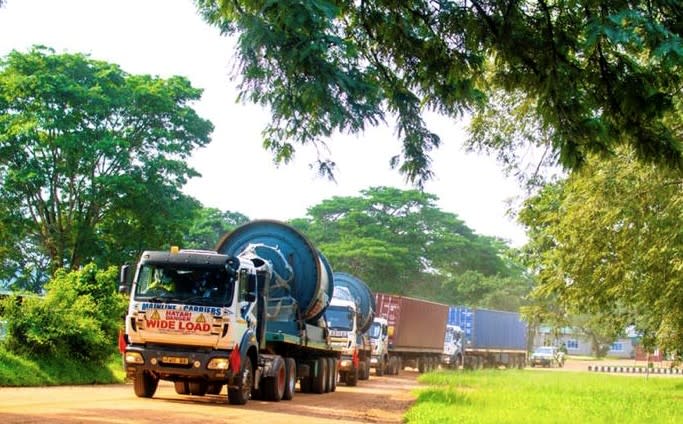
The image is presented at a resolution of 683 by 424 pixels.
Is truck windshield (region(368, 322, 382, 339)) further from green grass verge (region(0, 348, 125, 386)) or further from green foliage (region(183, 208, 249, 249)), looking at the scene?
green foliage (region(183, 208, 249, 249))

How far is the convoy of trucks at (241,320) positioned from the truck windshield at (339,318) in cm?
3

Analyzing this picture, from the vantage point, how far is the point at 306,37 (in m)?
7.23

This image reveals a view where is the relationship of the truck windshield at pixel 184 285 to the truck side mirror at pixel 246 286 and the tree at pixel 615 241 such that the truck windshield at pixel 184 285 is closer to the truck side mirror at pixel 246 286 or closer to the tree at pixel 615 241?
the truck side mirror at pixel 246 286

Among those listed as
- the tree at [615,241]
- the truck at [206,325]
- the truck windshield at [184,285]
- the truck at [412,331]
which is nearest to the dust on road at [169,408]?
the truck at [206,325]

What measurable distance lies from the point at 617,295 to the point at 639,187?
4.96m

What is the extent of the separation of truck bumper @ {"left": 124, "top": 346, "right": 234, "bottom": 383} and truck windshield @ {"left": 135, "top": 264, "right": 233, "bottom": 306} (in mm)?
854

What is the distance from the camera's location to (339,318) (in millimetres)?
28156

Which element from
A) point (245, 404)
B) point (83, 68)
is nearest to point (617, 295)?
point (245, 404)

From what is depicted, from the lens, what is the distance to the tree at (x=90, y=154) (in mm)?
33438

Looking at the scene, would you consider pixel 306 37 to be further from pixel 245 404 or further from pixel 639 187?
pixel 639 187

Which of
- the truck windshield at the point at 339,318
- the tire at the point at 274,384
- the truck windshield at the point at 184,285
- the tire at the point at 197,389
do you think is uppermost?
the truck windshield at the point at 339,318

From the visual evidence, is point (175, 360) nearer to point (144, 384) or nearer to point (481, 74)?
point (144, 384)

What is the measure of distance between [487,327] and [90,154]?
79.4 ft

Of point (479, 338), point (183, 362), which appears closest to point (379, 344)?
point (479, 338)
